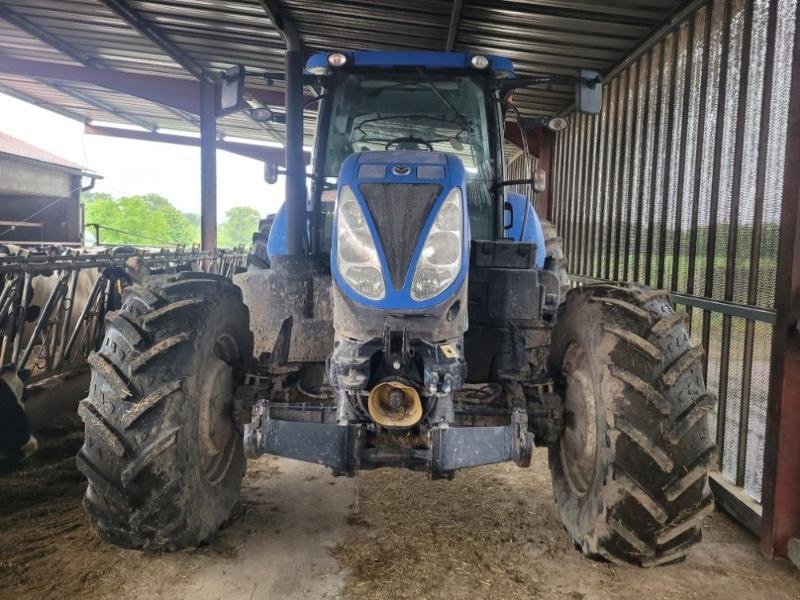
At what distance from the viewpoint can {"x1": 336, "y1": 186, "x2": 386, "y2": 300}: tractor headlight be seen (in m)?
2.63

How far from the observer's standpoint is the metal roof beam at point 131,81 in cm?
849

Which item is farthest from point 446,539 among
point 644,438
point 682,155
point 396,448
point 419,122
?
point 682,155

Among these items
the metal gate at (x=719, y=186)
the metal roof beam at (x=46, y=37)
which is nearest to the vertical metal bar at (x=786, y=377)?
the metal gate at (x=719, y=186)

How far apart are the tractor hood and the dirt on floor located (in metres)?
1.27

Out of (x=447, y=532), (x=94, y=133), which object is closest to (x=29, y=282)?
(x=447, y=532)

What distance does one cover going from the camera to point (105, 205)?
27.4m

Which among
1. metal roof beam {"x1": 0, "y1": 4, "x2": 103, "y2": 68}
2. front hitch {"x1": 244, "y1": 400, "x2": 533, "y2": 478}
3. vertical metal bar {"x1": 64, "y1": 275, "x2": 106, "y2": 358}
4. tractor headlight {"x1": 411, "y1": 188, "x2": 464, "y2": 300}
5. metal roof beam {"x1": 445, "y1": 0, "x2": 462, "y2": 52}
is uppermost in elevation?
metal roof beam {"x1": 0, "y1": 4, "x2": 103, "y2": 68}

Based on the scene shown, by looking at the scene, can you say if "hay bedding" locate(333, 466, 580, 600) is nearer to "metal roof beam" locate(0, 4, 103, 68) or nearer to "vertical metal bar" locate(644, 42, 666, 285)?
"vertical metal bar" locate(644, 42, 666, 285)

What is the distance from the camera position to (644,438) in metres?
2.48

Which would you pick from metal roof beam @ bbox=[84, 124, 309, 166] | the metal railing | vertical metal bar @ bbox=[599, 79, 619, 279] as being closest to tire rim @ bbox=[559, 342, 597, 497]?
the metal railing

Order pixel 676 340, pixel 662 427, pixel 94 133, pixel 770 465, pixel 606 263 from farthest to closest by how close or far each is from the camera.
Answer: pixel 94 133 < pixel 606 263 < pixel 770 465 < pixel 676 340 < pixel 662 427

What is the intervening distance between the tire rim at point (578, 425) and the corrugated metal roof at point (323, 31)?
3.18 m

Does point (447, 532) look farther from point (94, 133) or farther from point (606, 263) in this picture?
point (94, 133)

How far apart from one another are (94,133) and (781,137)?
48.2 ft
